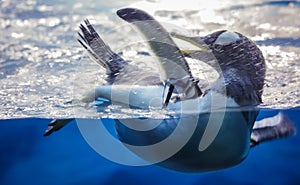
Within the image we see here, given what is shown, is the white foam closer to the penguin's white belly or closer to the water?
the water

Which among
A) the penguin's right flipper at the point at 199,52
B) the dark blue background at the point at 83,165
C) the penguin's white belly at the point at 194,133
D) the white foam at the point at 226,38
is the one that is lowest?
the dark blue background at the point at 83,165

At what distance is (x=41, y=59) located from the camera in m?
3.78

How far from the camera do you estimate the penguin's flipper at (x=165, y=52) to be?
7.61 feet

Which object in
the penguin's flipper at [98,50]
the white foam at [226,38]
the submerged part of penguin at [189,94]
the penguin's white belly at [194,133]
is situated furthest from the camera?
the penguin's flipper at [98,50]

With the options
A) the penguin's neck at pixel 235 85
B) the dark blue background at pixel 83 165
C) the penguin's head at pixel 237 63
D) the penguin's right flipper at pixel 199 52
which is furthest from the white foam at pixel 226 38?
the dark blue background at pixel 83 165

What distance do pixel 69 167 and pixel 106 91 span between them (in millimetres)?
6355

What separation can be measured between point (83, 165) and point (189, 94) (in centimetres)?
774

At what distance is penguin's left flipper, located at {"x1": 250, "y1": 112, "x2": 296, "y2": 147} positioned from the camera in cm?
388

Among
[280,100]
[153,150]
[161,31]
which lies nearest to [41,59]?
[153,150]

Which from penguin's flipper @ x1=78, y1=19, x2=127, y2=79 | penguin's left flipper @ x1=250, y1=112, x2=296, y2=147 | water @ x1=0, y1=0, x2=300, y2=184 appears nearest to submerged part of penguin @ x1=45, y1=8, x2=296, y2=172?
penguin's flipper @ x1=78, y1=19, x2=127, y2=79

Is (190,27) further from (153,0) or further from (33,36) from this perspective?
(33,36)

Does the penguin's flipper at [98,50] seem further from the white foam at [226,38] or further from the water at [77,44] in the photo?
the white foam at [226,38]

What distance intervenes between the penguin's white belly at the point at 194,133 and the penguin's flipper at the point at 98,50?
0.23 m

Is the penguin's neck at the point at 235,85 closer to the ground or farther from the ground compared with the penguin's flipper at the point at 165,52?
closer to the ground
